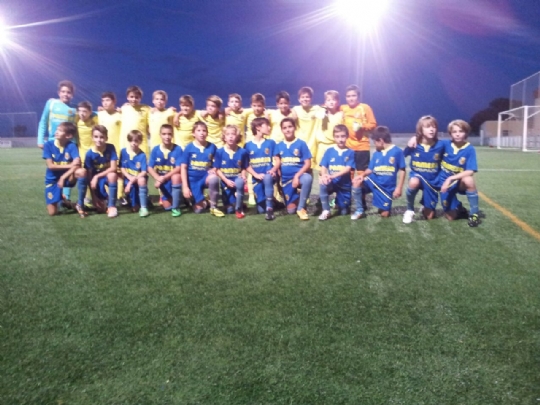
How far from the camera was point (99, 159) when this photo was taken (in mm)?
5730

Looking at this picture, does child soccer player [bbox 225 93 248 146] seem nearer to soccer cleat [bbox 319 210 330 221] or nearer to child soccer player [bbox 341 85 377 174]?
child soccer player [bbox 341 85 377 174]

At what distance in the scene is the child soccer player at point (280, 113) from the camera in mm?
6098

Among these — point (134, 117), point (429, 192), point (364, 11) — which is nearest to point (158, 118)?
point (134, 117)

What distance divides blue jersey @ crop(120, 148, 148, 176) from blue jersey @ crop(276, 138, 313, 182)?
1.63 m

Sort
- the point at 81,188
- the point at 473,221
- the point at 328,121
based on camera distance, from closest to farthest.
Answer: the point at 473,221, the point at 81,188, the point at 328,121

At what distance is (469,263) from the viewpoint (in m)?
3.40

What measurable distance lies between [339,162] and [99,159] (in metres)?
2.82

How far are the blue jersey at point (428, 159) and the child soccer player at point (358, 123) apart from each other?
100cm

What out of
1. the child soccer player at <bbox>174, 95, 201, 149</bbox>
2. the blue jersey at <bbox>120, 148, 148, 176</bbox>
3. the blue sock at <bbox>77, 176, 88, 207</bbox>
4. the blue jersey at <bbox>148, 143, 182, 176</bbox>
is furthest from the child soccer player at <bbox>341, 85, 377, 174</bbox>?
the blue sock at <bbox>77, 176, 88, 207</bbox>

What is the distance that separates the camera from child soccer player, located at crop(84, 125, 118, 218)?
18.2ft

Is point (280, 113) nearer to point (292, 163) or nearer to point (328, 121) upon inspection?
point (328, 121)

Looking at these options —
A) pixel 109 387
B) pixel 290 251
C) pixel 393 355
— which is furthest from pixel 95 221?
pixel 393 355

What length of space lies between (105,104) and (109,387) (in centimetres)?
516

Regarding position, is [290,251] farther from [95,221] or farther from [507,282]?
[95,221]
